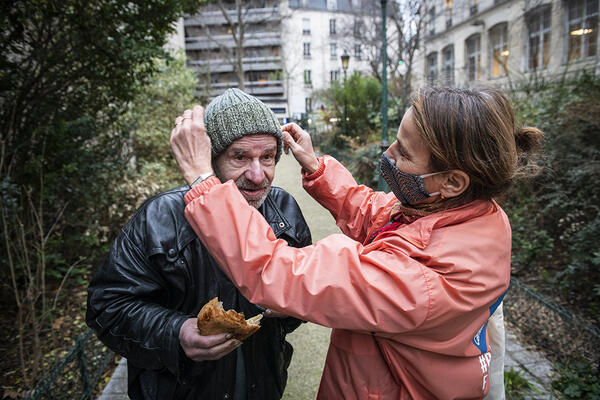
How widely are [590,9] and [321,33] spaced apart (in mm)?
38299

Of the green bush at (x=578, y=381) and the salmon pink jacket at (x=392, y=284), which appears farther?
the green bush at (x=578, y=381)

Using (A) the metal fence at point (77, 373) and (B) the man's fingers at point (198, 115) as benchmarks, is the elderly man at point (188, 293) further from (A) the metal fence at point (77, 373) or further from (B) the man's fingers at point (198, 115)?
(A) the metal fence at point (77, 373)

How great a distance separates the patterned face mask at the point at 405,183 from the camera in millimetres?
1421

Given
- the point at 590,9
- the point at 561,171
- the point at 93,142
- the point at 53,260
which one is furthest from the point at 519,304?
the point at 590,9

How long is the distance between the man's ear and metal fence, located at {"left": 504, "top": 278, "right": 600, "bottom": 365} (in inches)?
115

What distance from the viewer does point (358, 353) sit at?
55.9 inches

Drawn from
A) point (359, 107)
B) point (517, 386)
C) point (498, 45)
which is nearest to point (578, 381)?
point (517, 386)

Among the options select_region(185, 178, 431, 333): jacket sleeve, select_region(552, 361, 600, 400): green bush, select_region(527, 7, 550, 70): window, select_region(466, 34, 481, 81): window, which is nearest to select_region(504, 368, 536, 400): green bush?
select_region(552, 361, 600, 400): green bush

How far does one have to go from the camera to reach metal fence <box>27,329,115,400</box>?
8.65ft

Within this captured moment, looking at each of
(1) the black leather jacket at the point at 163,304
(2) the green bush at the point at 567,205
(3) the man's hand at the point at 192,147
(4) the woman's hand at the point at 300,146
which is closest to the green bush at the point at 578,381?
(2) the green bush at the point at 567,205

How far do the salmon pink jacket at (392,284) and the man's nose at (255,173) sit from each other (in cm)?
34

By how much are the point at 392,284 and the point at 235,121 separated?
101 cm

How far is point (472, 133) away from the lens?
49.0 inches

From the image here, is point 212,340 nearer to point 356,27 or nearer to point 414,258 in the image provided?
point 414,258
